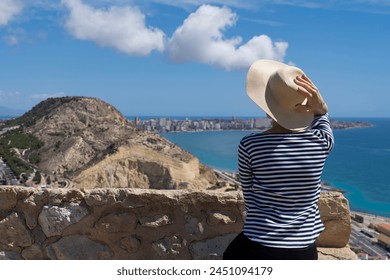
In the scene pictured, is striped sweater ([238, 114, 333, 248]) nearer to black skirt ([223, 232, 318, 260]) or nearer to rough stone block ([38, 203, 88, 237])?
black skirt ([223, 232, 318, 260])

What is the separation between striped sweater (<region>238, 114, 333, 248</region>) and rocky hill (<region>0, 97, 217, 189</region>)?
32.4m

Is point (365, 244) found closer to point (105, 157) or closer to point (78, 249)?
point (105, 157)

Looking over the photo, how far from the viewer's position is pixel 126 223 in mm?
3027

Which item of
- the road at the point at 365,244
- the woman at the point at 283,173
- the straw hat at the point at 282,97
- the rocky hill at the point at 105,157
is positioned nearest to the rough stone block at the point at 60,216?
Result: the woman at the point at 283,173

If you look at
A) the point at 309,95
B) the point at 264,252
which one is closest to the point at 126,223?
the point at 264,252

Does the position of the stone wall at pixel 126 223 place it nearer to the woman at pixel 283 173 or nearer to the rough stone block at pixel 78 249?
the rough stone block at pixel 78 249

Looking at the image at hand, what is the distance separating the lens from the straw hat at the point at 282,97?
6.42 feet

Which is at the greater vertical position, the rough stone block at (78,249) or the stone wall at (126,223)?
the stone wall at (126,223)

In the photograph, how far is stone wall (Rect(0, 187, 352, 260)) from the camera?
299 cm

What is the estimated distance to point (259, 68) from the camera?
2121 mm

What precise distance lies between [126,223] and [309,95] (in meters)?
1.54

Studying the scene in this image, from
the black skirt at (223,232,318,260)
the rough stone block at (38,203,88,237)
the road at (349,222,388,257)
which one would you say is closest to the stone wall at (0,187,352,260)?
the rough stone block at (38,203,88,237)

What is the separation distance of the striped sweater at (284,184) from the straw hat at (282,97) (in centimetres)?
6
